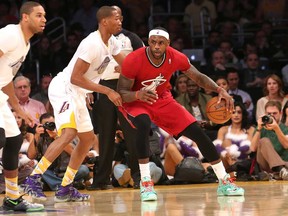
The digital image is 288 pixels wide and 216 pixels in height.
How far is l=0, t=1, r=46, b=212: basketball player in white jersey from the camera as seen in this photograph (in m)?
7.59

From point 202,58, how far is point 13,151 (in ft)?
25.2

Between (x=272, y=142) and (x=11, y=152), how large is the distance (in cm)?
490

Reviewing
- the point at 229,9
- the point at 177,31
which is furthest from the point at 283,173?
the point at 229,9

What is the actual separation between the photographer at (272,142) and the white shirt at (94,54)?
3012 millimetres

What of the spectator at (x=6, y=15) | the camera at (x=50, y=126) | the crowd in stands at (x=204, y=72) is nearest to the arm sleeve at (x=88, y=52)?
the camera at (x=50, y=126)

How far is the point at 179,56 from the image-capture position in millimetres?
8711

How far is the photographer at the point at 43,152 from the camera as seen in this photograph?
418 inches

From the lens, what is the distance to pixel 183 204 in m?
8.08

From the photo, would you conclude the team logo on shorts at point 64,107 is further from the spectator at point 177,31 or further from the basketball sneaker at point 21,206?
the spectator at point 177,31

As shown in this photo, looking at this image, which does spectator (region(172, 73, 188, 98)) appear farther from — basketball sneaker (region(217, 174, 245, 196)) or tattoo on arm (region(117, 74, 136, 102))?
tattoo on arm (region(117, 74, 136, 102))

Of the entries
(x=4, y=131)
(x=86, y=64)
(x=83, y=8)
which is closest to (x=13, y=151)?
(x=4, y=131)

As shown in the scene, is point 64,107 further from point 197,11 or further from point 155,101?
point 197,11

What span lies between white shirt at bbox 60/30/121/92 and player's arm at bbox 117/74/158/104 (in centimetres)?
35

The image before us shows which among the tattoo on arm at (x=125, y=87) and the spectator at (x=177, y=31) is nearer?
the tattoo on arm at (x=125, y=87)
